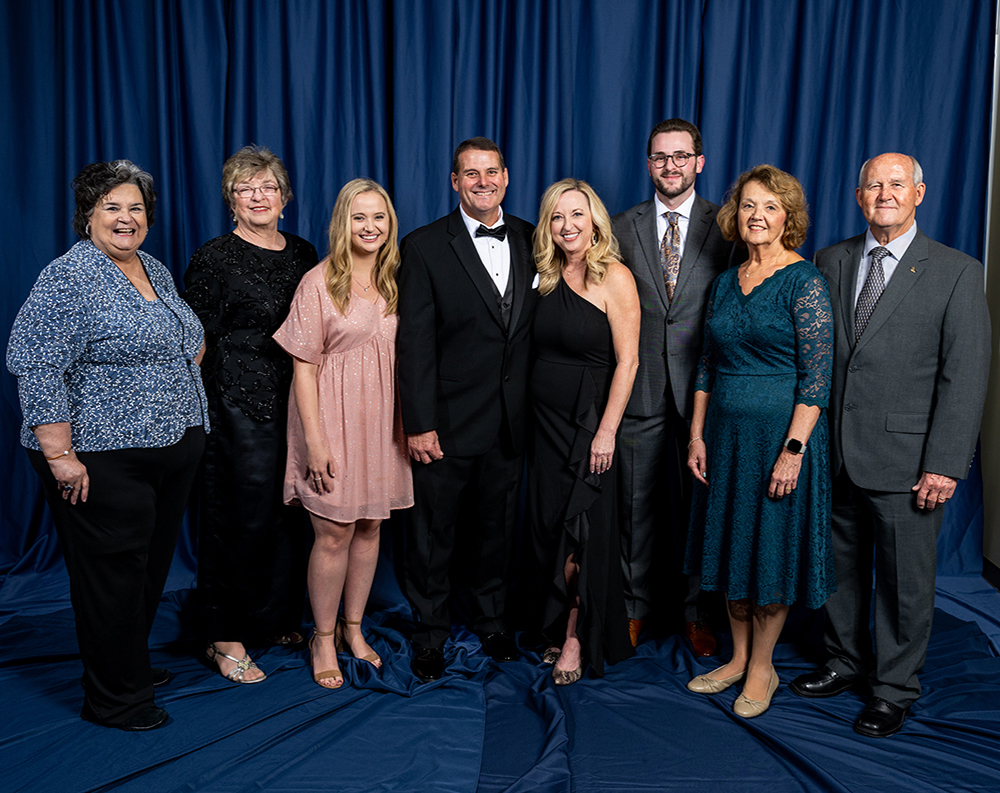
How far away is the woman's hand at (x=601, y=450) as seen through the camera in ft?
7.77

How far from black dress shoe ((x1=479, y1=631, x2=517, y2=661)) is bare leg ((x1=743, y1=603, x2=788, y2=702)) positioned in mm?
791

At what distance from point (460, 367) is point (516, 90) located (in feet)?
4.72

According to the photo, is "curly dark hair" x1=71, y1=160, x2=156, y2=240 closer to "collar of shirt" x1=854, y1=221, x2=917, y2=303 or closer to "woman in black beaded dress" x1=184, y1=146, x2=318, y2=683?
"woman in black beaded dress" x1=184, y1=146, x2=318, y2=683

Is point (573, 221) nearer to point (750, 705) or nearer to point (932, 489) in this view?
point (932, 489)

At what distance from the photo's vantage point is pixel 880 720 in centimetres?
218

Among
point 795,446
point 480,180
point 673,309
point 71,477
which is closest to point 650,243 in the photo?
point 673,309

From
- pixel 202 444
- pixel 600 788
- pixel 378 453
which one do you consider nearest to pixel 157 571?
pixel 202 444

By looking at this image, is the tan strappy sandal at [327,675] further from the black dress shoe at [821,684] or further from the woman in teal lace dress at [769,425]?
the black dress shoe at [821,684]

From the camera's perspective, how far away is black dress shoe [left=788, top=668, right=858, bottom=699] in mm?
2379

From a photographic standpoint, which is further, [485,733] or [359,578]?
[359,578]

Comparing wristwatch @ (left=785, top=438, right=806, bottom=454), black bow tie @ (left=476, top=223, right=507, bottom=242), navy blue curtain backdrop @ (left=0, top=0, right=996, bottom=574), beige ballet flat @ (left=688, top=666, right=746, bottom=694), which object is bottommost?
beige ballet flat @ (left=688, top=666, right=746, bottom=694)

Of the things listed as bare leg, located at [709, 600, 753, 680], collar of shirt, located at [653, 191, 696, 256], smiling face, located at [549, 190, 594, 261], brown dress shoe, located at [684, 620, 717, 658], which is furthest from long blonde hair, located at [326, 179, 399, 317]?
brown dress shoe, located at [684, 620, 717, 658]

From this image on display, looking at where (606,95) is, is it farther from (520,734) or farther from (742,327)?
(520,734)

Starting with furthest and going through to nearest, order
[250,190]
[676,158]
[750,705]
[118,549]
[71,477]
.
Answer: [676,158], [250,190], [750,705], [118,549], [71,477]
